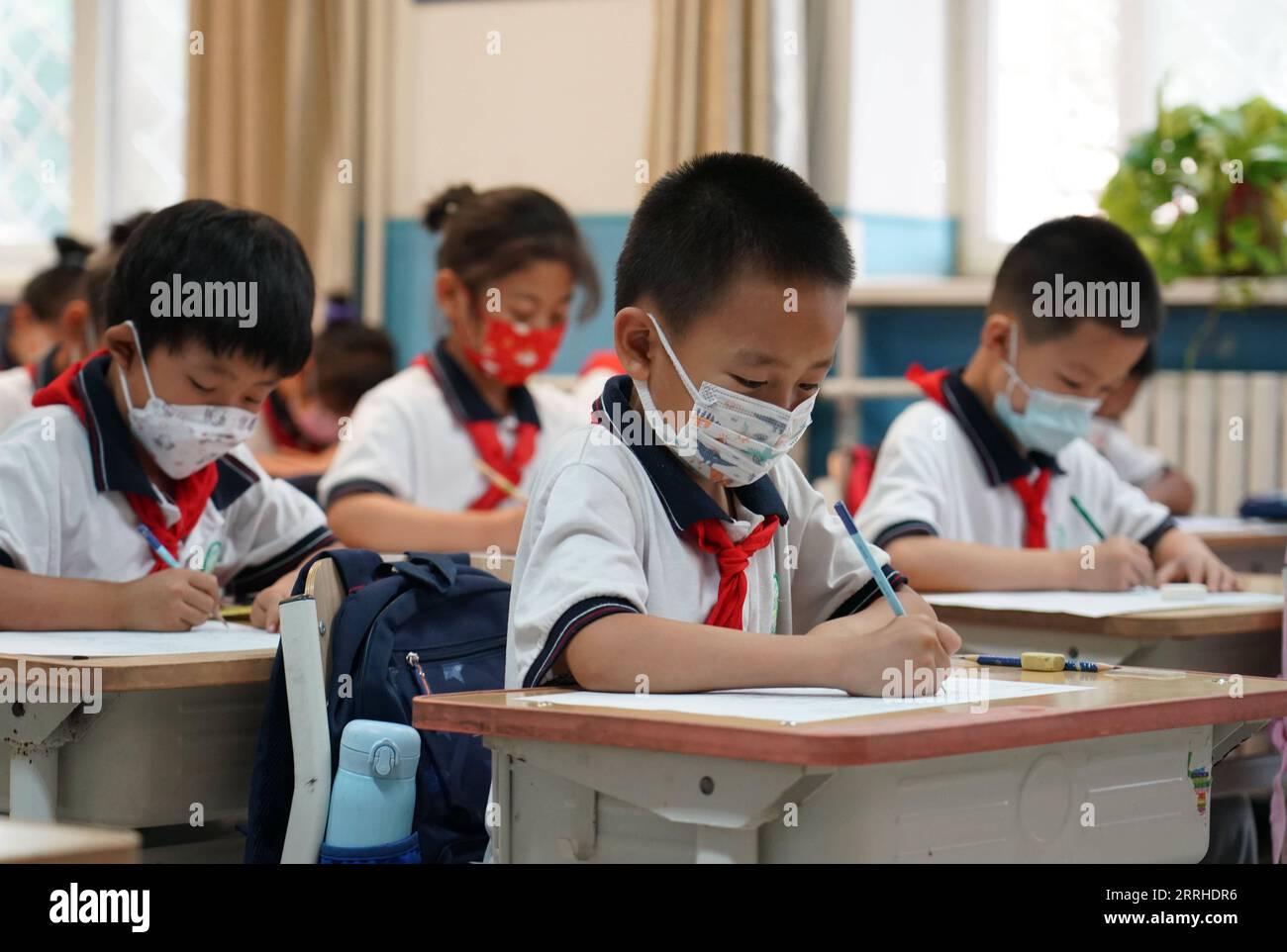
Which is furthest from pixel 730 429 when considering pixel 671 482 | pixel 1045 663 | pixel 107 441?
pixel 107 441

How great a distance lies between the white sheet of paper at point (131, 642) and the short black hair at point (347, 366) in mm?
2632

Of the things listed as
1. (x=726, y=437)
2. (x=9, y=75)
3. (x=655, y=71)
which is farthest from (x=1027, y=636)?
(x=9, y=75)

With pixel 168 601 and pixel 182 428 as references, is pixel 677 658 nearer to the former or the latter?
pixel 168 601

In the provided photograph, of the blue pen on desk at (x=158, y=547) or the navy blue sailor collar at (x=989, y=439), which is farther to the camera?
the navy blue sailor collar at (x=989, y=439)

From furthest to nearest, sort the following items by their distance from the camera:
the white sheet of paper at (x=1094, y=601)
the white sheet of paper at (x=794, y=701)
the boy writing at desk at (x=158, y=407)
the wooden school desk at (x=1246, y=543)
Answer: the wooden school desk at (x=1246, y=543), the white sheet of paper at (x=1094, y=601), the boy writing at desk at (x=158, y=407), the white sheet of paper at (x=794, y=701)

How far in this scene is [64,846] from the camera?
0.96m

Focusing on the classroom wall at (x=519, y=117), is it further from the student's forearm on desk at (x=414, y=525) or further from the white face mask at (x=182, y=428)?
the white face mask at (x=182, y=428)

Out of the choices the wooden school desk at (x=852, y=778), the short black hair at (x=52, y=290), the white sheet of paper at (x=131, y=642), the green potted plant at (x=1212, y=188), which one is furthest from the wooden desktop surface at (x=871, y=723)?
the short black hair at (x=52, y=290)

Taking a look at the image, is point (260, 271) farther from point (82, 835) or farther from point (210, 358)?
point (82, 835)

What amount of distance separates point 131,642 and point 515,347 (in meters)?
1.47

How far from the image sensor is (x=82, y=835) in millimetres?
986

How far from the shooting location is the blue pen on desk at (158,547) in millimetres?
2316

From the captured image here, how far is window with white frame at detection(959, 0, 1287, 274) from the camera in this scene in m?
5.21

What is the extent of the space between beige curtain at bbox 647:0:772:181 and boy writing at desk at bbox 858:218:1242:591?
2.17m
